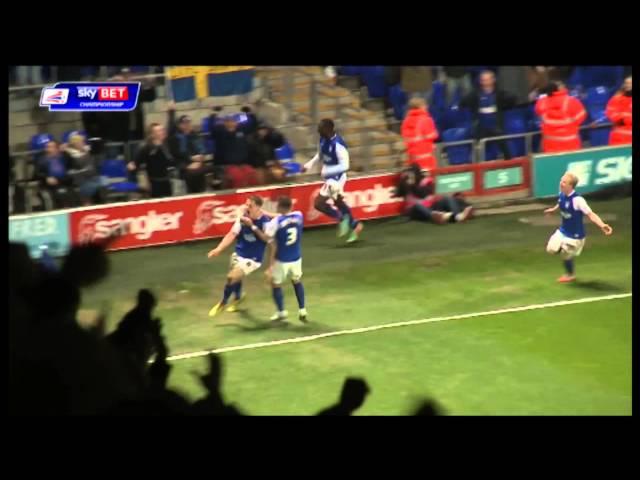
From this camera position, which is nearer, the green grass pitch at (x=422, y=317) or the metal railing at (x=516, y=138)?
the green grass pitch at (x=422, y=317)

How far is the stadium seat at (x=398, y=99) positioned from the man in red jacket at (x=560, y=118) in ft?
4.49

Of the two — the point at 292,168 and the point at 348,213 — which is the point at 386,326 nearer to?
the point at 348,213

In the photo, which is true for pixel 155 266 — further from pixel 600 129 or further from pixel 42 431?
pixel 600 129

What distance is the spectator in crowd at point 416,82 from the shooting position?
9.93m

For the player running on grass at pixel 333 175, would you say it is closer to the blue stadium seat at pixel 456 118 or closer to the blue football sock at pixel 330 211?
the blue football sock at pixel 330 211

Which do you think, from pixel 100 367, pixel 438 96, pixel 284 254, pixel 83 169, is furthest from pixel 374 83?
pixel 100 367

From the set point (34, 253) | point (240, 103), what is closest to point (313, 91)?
point (240, 103)

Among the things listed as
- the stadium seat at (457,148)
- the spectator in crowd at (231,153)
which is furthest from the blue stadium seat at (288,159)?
the stadium seat at (457,148)

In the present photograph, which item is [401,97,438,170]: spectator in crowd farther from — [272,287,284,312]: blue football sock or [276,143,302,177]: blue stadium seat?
[272,287,284,312]: blue football sock

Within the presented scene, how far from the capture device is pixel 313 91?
32.5ft

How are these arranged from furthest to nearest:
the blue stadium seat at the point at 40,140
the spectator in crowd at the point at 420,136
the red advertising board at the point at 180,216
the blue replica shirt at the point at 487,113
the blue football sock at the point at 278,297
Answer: the blue replica shirt at the point at 487,113 < the spectator in crowd at the point at 420,136 < the red advertising board at the point at 180,216 < the blue football sock at the point at 278,297 < the blue stadium seat at the point at 40,140

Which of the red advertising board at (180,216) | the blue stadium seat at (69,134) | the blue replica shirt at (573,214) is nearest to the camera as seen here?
the blue stadium seat at (69,134)

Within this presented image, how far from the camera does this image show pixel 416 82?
9.96m

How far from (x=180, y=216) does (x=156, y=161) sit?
0.54 meters
